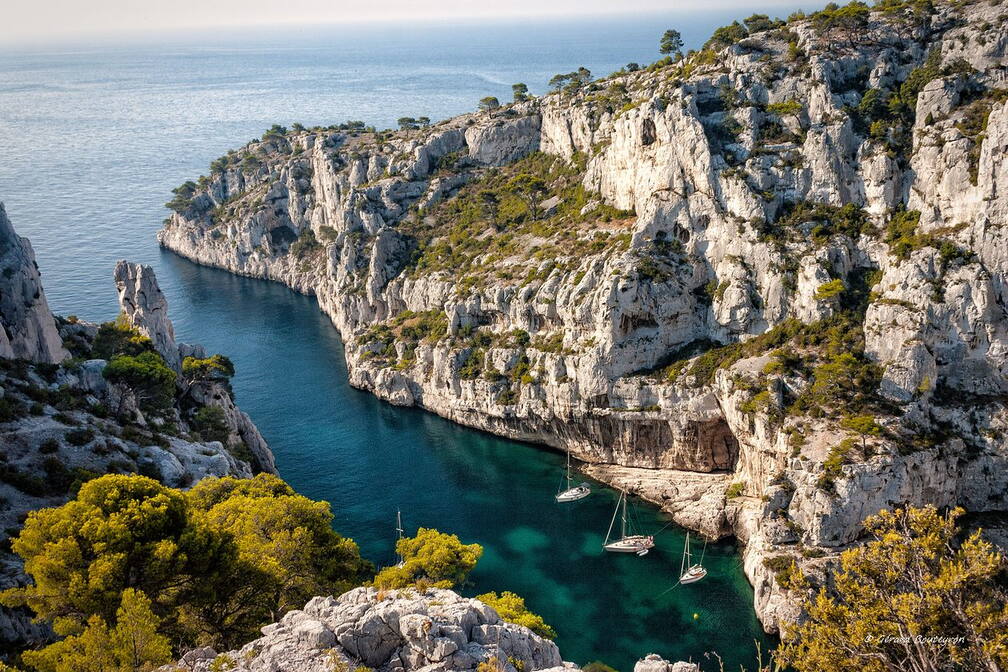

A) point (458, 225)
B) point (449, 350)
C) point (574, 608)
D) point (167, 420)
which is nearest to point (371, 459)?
point (449, 350)

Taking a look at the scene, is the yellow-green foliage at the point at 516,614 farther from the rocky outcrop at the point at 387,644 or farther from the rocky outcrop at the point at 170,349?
the rocky outcrop at the point at 170,349

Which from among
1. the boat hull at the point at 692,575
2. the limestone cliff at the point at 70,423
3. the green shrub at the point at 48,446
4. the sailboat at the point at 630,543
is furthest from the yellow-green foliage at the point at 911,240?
the green shrub at the point at 48,446

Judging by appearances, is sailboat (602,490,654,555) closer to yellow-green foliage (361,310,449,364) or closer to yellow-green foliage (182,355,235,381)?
yellow-green foliage (361,310,449,364)

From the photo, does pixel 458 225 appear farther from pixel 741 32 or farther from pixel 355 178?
pixel 741 32

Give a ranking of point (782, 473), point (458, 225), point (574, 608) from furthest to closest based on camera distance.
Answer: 1. point (458, 225)
2. point (782, 473)
3. point (574, 608)

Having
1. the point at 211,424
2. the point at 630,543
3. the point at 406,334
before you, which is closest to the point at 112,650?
the point at 211,424
